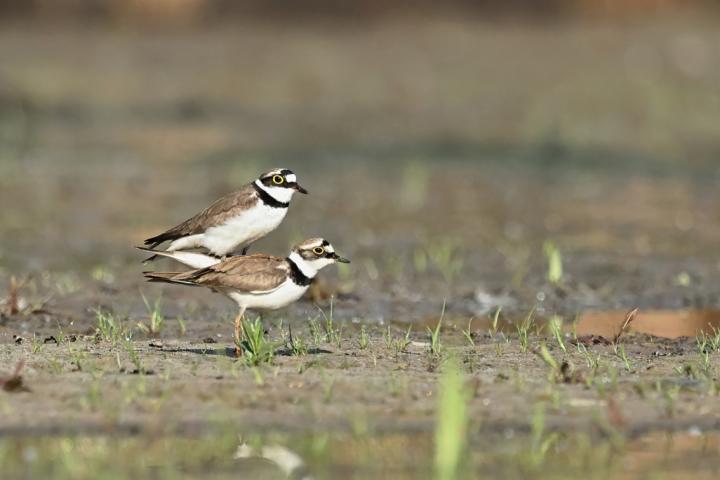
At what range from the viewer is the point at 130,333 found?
9172 mm

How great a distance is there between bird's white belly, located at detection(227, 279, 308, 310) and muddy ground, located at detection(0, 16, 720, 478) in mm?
240

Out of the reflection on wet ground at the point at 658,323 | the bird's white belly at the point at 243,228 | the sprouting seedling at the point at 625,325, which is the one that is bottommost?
the sprouting seedling at the point at 625,325

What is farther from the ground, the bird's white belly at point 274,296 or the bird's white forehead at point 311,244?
the bird's white forehead at point 311,244

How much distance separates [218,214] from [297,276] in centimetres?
123

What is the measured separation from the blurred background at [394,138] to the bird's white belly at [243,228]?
1.58 meters

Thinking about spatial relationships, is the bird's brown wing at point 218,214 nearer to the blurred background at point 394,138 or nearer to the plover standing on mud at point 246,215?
the plover standing on mud at point 246,215

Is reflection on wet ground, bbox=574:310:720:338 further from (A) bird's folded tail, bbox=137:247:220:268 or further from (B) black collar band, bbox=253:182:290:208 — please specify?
(A) bird's folded tail, bbox=137:247:220:268

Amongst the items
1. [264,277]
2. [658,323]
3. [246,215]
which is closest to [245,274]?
Result: [264,277]

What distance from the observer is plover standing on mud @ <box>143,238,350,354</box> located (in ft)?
27.4

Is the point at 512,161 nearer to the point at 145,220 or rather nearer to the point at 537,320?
the point at 145,220

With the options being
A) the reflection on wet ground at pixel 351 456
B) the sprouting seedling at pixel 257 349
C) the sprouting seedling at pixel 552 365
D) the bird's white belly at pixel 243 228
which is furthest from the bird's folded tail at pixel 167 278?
the sprouting seedling at pixel 552 365

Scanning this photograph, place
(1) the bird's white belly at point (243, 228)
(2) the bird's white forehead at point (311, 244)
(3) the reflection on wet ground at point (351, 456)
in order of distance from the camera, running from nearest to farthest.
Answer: (3) the reflection on wet ground at point (351, 456)
(2) the bird's white forehead at point (311, 244)
(1) the bird's white belly at point (243, 228)

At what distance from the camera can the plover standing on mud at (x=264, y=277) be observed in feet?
27.4

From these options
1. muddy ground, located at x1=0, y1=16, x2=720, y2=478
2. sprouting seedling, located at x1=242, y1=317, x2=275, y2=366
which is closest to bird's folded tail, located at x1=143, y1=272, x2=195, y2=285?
muddy ground, located at x1=0, y1=16, x2=720, y2=478
